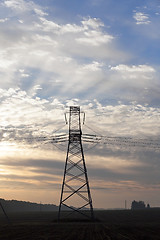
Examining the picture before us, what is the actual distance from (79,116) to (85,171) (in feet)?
35.6

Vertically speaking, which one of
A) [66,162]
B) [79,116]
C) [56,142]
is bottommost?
[66,162]

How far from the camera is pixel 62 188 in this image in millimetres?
54250

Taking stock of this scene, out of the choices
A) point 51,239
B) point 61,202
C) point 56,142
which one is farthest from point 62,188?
point 51,239

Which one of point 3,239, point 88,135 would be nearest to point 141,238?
point 3,239

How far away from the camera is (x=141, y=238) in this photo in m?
27.5

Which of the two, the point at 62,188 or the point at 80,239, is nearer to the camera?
the point at 80,239

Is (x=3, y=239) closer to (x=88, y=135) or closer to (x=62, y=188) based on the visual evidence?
(x=62, y=188)

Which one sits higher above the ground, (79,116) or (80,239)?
(79,116)

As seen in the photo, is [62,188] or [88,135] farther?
[88,135]

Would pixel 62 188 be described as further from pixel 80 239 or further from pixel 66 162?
pixel 80 239

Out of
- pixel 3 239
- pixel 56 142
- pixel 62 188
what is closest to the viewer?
pixel 3 239

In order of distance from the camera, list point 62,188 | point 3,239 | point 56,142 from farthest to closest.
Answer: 1. point 56,142
2. point 62,188
3. point 3,239

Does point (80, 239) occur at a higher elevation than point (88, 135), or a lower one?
lower

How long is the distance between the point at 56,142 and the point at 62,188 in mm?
8443
